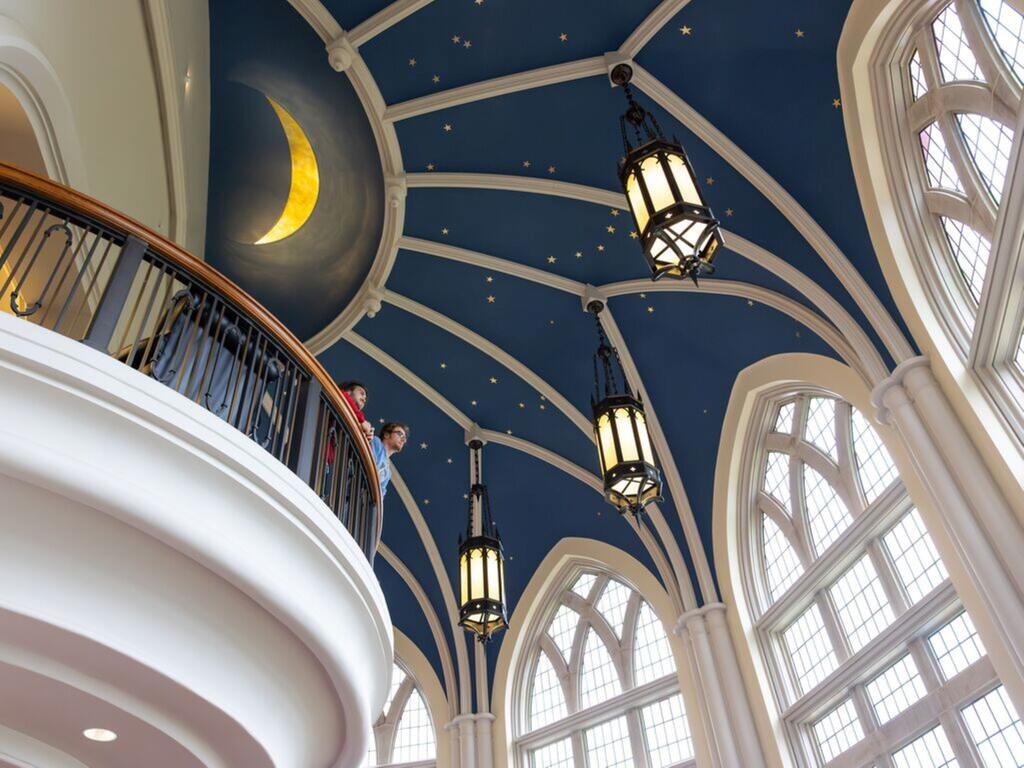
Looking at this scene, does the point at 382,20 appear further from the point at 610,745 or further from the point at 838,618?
the point at 610,745

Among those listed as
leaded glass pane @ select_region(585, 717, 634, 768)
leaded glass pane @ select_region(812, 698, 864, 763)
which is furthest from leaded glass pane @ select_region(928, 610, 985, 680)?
leaded glass pane @ select_region(585, 717, 634, 768)

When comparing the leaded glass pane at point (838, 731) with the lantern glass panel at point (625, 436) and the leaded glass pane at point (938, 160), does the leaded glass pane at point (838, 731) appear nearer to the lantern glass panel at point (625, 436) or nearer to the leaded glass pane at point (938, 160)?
the lantern glass panel at point (625, 436)

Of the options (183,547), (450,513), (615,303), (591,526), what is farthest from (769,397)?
(183,547)

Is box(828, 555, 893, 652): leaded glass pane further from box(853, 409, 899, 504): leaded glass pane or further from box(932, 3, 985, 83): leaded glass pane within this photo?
box(932, 3, 985, 83): leaded glass pane

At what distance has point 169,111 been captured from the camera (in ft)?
29.1

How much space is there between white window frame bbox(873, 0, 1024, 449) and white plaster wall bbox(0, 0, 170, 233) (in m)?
6.90

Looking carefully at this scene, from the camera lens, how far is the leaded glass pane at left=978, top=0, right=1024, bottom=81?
6.64 m

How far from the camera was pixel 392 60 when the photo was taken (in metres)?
9.64

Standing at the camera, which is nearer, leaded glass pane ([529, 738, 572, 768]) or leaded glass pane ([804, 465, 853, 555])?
leaded glass pane ([804, 465, 853, 555])

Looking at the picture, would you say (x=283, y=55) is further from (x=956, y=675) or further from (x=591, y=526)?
(x=956, y=675)

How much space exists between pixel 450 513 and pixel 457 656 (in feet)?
8.01

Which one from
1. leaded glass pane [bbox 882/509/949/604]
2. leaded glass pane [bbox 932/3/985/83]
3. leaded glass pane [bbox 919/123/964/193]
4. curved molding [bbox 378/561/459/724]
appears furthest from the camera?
curved molding [bbox 378/561/459/724]

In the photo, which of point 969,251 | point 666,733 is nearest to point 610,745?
point 666,733

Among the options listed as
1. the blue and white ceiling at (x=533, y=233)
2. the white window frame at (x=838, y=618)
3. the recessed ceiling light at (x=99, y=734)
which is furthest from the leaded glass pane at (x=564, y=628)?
the recessed ceiling light at (x=99, y=734)
